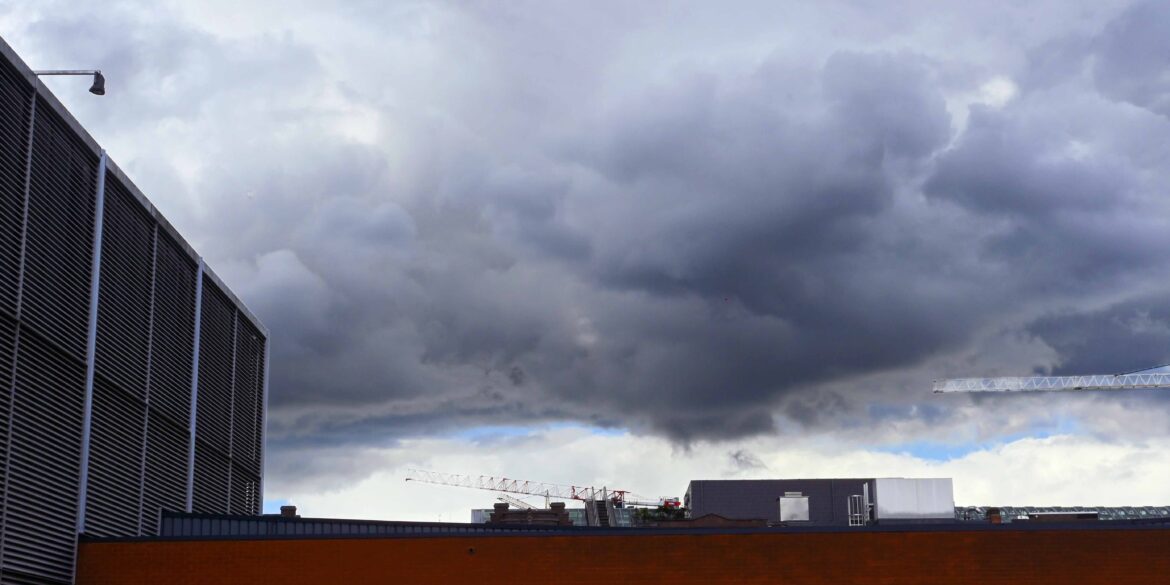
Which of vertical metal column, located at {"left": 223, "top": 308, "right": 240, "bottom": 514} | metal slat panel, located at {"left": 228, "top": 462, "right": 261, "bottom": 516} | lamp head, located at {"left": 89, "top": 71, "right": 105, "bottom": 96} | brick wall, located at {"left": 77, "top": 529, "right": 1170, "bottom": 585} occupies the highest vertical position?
lamp head, located at {"left": 89, "top": 71, "right": 105, "bottom": 96}

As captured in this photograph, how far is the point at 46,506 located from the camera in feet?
109

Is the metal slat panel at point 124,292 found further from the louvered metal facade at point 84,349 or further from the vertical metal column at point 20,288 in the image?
the vertical metal column at point 20,288

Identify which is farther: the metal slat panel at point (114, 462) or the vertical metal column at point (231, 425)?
the vertical metal column at point (231, 425)

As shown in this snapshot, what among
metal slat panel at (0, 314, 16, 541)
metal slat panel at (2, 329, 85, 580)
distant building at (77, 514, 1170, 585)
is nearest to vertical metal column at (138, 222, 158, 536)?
distant building at (77, 514, 1170, 585)

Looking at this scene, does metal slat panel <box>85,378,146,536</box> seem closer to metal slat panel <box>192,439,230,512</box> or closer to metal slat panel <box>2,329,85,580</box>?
metal slat panel <box>2,329,85,580</box>

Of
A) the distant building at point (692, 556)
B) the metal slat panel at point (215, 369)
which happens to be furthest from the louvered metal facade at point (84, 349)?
the distant building at point (692, 556)

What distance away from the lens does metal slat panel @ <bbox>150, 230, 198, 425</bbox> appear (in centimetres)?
4209

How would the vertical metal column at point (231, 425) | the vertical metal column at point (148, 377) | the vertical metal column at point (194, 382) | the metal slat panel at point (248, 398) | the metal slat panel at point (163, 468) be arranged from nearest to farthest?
the vertical metal column at point (148, 377) < the metal slat panel at point (163, 468) < the vertical metal column at point (194, 382) < the vertical metal column at point (231, 425) < the metal slat panel at point (248, 398)

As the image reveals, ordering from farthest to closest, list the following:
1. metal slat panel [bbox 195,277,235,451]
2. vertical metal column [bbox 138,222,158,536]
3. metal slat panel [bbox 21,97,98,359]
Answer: metal slat panel [bbox 195,277,235,451] → vertical metal column [bbox 138,222,158,536] → metal slat panel [bbox 21,97,98,359]

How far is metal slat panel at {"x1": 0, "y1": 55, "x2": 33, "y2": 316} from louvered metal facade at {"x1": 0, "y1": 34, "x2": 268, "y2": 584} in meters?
0.05

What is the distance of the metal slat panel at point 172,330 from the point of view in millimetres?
42094

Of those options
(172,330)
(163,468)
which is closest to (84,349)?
(172,330)

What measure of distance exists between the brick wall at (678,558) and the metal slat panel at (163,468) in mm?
5350

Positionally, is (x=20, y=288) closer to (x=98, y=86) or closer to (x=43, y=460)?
(x=43, y=460)
